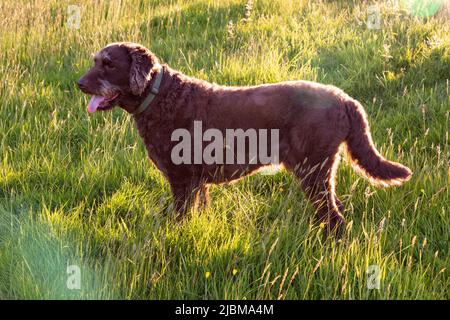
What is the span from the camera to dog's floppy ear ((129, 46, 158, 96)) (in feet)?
11.4

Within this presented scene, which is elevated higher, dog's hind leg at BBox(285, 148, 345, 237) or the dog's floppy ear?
the dog's floppy ear

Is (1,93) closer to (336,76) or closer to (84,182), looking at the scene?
(84,182)

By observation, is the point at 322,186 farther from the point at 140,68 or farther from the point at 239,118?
the point at 140,68

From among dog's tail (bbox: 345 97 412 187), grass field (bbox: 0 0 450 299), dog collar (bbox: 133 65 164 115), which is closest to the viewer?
grass field (bbox: 0 0 450 299)

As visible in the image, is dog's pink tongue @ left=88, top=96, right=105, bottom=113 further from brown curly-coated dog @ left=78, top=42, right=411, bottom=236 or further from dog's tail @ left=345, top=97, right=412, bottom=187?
dog's tail @ left=345, top=97, right=412, bottom=187

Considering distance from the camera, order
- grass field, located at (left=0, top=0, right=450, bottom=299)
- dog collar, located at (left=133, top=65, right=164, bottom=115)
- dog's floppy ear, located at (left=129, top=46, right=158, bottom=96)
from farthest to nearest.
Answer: dog collar, located at (left=133, top=65, right=164, bottom=115), dog's floppy ear, located at (left=129, top=46, right=158, bottom=96), grass field, located at (left=0, top=0, right=450, bottom=299)

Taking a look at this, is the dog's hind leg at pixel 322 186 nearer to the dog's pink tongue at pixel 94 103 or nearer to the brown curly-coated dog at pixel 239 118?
the brown curly-coated dog at pixel 239 118

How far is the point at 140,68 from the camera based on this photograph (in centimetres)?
351

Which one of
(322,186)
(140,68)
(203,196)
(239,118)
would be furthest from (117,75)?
(322,186)

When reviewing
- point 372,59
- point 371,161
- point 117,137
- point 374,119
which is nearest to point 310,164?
point 371,161

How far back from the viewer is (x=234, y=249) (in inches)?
110

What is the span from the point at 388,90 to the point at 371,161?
7.06 feet

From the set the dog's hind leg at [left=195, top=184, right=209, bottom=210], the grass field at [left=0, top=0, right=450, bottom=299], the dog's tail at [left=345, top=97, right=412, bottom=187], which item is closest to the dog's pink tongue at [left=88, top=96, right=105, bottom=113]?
the grass field at [left=0, top=0, right=450, bottom=299]

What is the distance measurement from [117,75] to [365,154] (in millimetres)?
1881
